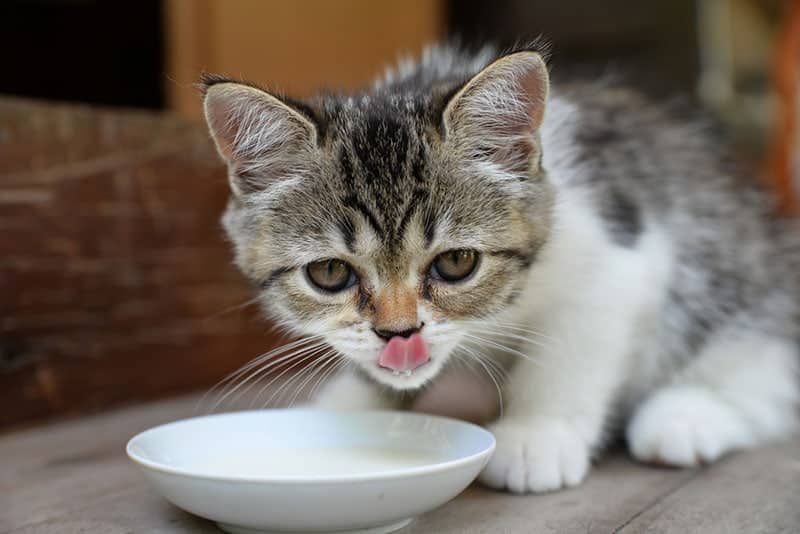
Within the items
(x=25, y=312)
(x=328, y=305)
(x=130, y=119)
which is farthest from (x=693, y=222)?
(x=25, y=312)

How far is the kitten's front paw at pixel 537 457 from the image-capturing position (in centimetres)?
138

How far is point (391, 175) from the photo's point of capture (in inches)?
51.3

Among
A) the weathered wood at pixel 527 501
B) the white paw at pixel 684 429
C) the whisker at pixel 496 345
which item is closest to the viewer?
the weathered wood at pixel 527 501

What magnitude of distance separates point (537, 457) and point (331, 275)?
0.45 m

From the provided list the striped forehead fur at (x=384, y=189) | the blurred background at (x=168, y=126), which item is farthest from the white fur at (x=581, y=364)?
the blurred background at (x=168, y=126)

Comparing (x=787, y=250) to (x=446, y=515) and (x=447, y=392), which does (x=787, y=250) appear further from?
(x=446, y=515)

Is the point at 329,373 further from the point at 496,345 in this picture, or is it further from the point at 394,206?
the point at 394,206

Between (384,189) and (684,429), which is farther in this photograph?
(684,429)

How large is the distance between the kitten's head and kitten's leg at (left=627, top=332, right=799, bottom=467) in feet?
1.48

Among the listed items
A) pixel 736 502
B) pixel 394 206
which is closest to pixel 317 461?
pixel 394 206

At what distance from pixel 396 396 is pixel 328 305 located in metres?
0.36

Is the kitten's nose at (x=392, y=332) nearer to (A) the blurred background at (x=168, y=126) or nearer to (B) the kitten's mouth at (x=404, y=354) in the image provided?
(B) the kitten's mouth at (x=404, y=354)

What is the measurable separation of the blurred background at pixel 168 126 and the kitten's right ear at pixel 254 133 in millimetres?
336

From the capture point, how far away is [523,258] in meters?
1.41
